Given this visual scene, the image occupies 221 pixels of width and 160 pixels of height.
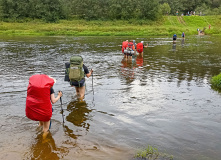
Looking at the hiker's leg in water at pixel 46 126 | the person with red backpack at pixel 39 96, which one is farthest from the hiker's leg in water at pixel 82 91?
the person with red backpack at pixel 39 96

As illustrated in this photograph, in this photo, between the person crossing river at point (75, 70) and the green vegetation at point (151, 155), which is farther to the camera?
the person crossing river at point (75, 70)

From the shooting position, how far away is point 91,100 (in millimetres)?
9906

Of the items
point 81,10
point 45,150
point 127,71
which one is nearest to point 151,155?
point 45,150

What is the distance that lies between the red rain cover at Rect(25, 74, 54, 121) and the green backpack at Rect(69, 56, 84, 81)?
8.76 feet

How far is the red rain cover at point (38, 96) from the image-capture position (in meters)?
5.64

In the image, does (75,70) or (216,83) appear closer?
(75,70)

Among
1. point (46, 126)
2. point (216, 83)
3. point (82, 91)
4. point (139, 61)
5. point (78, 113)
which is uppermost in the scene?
point (139, 61)

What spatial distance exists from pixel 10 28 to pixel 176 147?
6694 centimetres

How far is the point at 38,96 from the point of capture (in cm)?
572

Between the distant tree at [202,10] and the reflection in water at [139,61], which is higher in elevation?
the distant tree at [202,10]

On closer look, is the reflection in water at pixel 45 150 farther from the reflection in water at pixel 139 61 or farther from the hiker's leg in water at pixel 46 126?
the reflection in water at pixel 139 61

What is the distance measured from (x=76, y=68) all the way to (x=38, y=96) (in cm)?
303

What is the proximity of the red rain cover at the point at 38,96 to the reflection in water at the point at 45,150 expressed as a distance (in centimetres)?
77

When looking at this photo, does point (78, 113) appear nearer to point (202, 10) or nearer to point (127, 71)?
point (127, 71)
